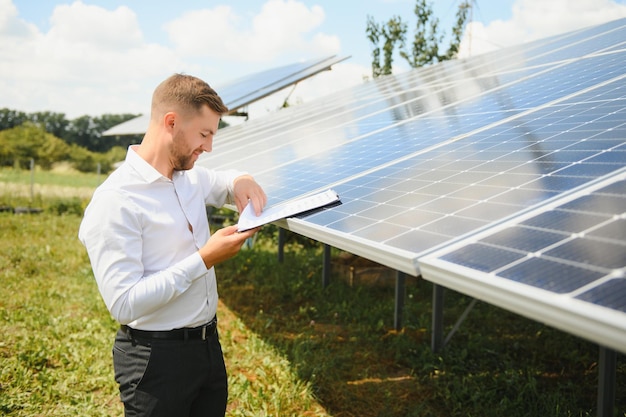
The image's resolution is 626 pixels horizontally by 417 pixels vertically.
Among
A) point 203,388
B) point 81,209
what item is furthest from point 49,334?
point 81,209

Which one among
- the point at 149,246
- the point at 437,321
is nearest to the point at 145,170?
the point at 149,246

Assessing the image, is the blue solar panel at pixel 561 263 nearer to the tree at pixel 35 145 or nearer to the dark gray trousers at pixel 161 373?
the dark gray trousers at pixel 161 373

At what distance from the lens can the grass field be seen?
5.01 meters

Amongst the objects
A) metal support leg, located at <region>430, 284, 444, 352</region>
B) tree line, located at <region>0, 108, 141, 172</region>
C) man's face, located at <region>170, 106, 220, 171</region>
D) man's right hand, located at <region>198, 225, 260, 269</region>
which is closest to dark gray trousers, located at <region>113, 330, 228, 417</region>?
man's right hand, located at <region>198, 225, 260, 269</region>

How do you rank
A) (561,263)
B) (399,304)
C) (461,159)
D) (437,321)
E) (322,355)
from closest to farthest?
(561,263), (461,159), (437,321), (322,355), (399,304)

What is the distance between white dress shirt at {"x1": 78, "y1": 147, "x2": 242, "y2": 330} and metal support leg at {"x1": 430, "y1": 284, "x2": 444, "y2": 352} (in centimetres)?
318

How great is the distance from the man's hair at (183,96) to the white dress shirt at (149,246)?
322 millimetres

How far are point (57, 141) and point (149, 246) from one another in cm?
6296

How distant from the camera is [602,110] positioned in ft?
12.4

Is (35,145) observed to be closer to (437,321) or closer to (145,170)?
(437,321)

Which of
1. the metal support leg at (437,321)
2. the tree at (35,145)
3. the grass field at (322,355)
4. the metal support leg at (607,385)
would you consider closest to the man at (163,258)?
the grass field at (322,355)

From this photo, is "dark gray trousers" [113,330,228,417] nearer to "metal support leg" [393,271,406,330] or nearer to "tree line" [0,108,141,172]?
"metal support leg" [393,271,406,330]

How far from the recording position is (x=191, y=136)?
2.75m

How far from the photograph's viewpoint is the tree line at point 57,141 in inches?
2028
